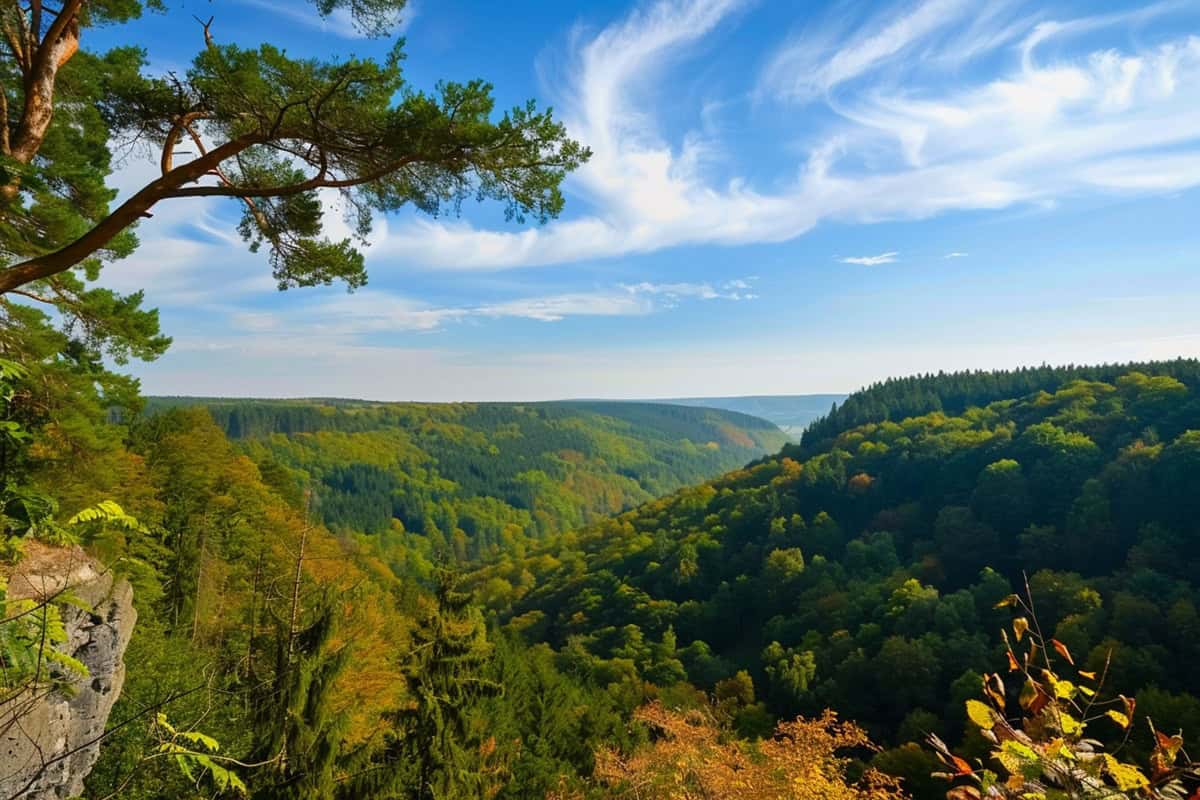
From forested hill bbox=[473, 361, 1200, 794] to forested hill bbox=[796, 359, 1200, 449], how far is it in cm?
174

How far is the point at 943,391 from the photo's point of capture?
375ft

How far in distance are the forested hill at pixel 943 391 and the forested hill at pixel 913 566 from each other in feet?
5.70

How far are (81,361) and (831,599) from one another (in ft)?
195

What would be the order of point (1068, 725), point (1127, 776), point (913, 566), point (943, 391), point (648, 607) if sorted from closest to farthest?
point (1127, 776), point (1068, 725), point (913, 566), point (648, 607), point (943, 391)

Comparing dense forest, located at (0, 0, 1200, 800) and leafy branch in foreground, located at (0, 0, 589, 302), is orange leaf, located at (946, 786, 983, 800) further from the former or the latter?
leafy branch in foreground, located at (0, 0, 589, 302)

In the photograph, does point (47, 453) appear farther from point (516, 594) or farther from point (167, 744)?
point (516, 594)

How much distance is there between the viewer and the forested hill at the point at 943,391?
324 feet

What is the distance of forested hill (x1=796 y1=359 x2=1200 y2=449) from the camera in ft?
324

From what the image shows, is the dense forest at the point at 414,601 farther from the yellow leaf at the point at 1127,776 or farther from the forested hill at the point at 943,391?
the forested hill at the point at 943,391

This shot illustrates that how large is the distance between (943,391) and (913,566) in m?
64.8

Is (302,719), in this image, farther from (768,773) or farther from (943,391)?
(943,391)

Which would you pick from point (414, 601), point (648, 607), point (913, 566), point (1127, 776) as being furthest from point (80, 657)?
point (913, 566)

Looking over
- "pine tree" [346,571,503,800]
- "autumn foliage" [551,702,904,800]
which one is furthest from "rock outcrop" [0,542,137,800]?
"autumn foliage" [551,702,904,800]

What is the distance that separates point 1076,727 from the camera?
2.16 metres
